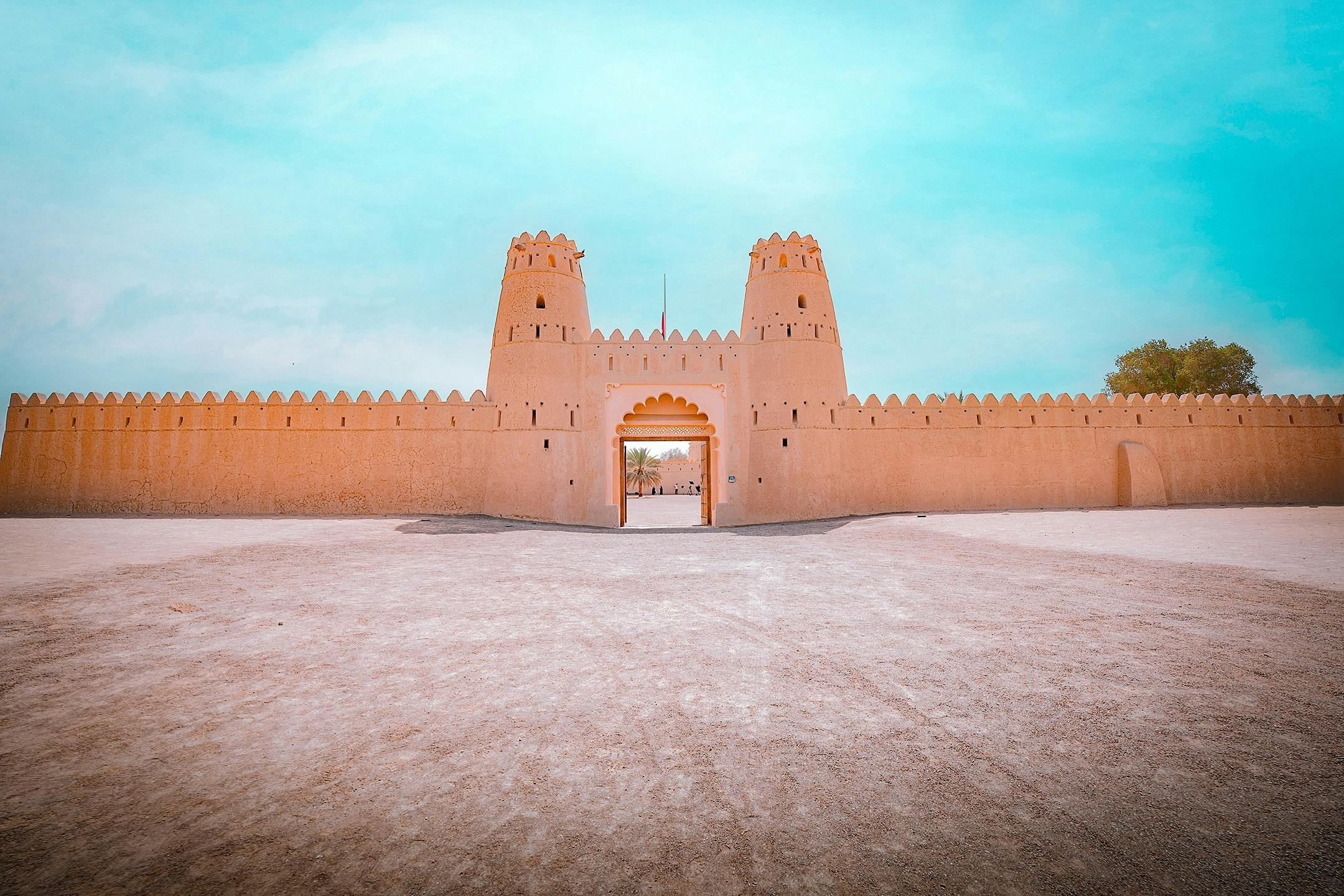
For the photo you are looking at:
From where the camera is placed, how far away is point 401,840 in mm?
2232

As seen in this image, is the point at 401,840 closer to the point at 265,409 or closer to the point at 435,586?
the point at 435,586

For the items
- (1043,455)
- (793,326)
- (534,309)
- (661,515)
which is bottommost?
(661,515)

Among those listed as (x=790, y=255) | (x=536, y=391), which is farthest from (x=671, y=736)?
(x=790, y=255)

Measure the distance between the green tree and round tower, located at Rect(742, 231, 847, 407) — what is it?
22577mm

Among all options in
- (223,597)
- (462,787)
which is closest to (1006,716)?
(462,787)

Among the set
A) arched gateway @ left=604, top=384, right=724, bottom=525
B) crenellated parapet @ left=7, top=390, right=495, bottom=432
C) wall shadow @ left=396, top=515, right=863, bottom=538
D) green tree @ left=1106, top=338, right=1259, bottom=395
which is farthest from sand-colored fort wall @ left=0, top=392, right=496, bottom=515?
green tree @ left=1106, top=338, right=1259, bottom=395

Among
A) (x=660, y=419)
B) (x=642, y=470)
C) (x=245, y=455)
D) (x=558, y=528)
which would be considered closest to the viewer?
(x=558, y=528)

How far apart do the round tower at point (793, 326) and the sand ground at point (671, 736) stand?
1477 cm

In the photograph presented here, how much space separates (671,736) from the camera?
10.3 ft

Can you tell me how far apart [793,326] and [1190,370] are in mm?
27617

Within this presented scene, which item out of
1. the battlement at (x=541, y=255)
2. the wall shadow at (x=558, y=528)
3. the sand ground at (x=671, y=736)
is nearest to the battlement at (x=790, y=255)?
the battlement at (x=541, y=255)

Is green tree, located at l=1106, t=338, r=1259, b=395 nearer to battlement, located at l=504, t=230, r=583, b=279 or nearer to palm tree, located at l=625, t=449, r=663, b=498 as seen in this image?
battlement, located at l=504, t=230, r=583, b=279

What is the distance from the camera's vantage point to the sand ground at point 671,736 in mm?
2119

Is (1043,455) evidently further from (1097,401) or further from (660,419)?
(660,419)
